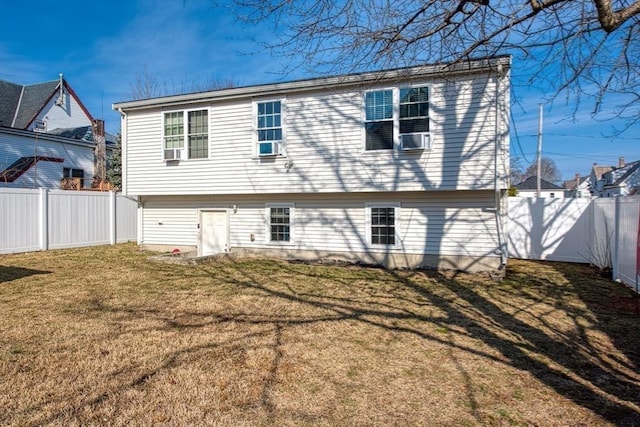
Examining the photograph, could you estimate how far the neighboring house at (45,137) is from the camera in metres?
21.0

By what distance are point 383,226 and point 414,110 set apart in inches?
128

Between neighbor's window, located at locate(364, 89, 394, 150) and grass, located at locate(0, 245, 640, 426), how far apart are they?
397cm

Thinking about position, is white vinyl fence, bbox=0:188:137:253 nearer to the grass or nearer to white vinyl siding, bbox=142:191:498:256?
white vinyl siding, bbox=142:191:498:256

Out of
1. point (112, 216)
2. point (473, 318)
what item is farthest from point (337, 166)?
point (112, 216)

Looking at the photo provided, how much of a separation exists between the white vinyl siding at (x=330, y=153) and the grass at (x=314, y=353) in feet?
10.1

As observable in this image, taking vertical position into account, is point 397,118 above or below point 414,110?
below

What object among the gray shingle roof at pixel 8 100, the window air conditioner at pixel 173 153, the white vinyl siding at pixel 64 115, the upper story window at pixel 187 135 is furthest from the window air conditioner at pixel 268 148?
the white vinyl siding at pixel 64 115

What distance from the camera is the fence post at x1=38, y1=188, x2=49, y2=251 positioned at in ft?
44.6

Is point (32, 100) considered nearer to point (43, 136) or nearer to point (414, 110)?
point (43, 136)

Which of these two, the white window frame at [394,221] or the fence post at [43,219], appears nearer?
the white window frame at [394,221]

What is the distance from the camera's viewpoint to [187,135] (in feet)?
42.1

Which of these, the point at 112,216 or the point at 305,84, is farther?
the point at 112,216

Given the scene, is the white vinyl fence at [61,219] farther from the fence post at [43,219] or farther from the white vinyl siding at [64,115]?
the white vinyl siding at [64,115]

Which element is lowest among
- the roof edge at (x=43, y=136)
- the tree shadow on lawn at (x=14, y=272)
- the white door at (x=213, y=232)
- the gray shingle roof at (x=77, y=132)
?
the tree shadow on lawn at (x=14, y=272)
